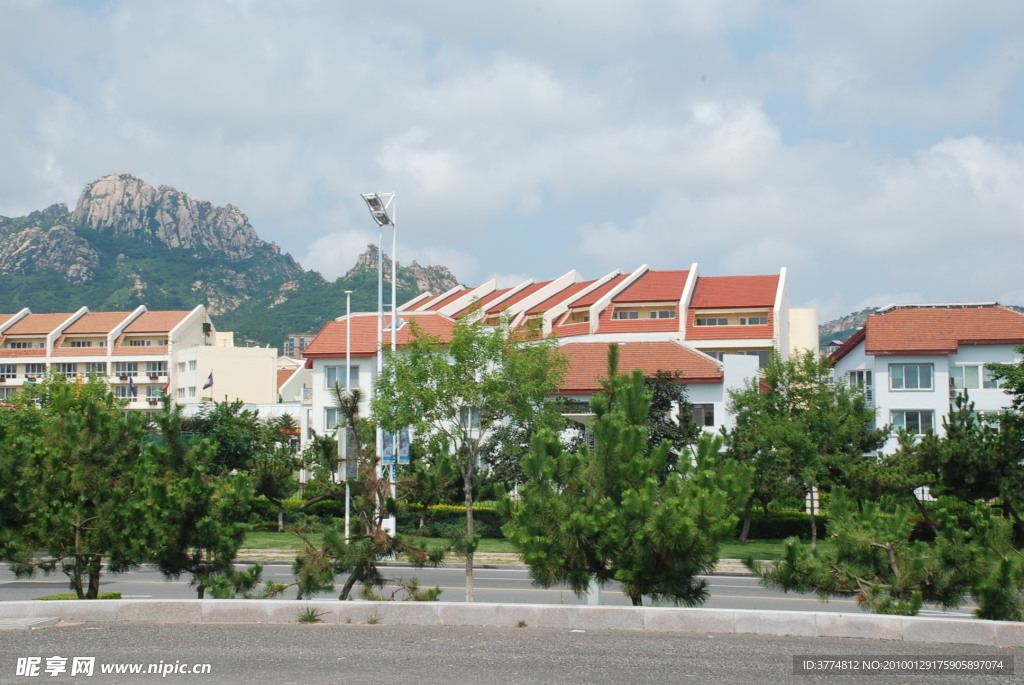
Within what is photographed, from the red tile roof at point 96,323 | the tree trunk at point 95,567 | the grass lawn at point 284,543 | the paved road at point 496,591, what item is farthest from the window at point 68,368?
the tree trunk at point 95,567

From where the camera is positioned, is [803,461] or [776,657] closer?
[776,657]

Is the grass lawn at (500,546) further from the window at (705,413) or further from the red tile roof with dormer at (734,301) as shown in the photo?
the red tile roof with dormer at (734,301)

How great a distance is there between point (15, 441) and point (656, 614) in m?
9.15

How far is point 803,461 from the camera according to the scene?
1248 inches

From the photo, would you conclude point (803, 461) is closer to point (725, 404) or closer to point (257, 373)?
point (725, 404)

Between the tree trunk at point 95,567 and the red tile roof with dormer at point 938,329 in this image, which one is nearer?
the tree trunk at point 95,567

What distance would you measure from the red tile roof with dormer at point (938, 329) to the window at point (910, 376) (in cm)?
77

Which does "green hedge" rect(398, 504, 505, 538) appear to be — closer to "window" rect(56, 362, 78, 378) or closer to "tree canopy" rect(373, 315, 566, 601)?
"tree canopy" rect(373, 315, 566, 601)

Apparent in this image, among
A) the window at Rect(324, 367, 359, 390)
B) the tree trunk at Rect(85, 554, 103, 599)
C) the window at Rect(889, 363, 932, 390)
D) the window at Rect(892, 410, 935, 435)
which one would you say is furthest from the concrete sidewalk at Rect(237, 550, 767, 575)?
the window at Rect(324, 367, 359, 390)

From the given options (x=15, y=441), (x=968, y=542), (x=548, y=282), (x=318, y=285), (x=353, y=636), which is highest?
(x=318, y=285)

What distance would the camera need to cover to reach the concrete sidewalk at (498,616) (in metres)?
9.25

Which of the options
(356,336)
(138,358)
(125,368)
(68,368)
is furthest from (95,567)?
(68,368)

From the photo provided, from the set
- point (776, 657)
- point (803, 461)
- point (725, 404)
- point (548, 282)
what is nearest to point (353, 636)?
point (776, 657)

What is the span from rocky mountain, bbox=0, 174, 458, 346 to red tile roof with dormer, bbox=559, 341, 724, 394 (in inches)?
3072
